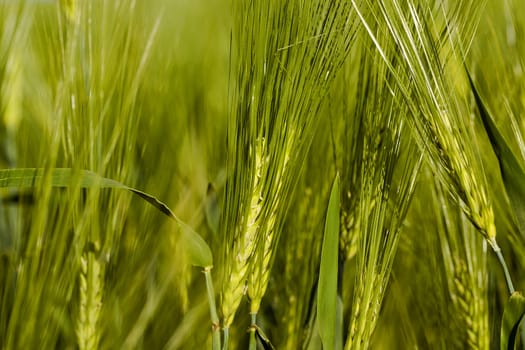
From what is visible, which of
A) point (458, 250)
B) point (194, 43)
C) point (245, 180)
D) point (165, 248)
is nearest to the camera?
point (245, 180)

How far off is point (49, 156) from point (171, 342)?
0.25 m

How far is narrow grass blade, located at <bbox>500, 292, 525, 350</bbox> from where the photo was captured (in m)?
0.43

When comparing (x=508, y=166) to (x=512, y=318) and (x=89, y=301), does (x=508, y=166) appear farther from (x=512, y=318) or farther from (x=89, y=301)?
(x=89, y=301)

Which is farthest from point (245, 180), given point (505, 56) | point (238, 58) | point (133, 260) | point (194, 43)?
point (194, 43)

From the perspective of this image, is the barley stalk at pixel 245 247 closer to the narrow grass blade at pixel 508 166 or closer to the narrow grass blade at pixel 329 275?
the narrow grass blade at pixel 329 275

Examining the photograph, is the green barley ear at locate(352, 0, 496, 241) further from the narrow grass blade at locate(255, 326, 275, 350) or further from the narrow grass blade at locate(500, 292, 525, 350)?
the narrow grass blade at locate(255, 326, 275, 350)

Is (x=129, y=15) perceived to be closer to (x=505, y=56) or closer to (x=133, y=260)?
(x=133, y=260)

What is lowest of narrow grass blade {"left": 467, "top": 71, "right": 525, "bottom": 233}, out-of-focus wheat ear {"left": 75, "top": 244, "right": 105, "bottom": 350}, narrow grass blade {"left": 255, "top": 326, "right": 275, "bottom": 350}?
narrow grass blade {"left": 255, "top": 326, "right": 275, "bottom": 350}

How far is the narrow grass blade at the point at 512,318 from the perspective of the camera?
1.42 ft

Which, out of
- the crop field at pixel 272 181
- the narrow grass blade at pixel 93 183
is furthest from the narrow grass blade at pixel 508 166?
the narrow grass blade at pixel 93 183

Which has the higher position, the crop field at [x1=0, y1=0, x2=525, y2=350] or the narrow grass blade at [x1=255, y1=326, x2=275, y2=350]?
the crop field at [x1=0, y1=0, x2=525, y2=350]

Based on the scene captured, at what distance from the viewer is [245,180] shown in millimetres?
450

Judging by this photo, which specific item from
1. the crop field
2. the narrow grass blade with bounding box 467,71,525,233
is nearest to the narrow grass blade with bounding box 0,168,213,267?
the crop field

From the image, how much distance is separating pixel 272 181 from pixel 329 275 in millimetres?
78
